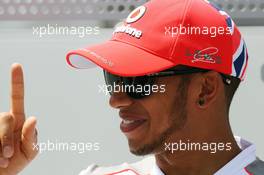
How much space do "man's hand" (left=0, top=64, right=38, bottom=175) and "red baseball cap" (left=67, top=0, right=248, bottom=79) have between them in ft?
0.61

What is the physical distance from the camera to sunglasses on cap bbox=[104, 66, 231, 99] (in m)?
1.51

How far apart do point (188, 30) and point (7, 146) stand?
1.81 ft

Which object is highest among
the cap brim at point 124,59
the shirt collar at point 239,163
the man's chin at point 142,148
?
the cap brim at point 124,59

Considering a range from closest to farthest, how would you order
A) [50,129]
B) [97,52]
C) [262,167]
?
[97,52] → [262,167] → [50,129]

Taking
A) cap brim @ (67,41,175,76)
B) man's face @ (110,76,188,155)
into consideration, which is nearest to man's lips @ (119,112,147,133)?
man's face @ (110,76,188,155)

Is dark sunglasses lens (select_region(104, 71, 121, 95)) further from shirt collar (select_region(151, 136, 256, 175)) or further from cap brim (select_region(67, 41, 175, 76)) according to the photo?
shirt collar (select_region(151, 136, 256, 175))

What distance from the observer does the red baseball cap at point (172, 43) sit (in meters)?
1.49

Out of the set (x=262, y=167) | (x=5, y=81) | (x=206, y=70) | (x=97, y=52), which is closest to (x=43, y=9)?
(x=5, y=81)

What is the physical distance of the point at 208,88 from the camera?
5.17 ft

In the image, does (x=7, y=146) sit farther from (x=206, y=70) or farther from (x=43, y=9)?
(x=43, y=9)

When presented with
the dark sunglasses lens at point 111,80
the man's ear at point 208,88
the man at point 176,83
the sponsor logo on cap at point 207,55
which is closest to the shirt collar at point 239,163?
the man at point 176,83

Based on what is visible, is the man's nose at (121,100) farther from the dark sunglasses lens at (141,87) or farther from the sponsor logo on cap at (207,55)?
the sponsor logo on cap at (207,55)

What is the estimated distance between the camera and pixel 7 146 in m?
1.37

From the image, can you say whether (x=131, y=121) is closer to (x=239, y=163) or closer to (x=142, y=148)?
(x=142, y=148)
